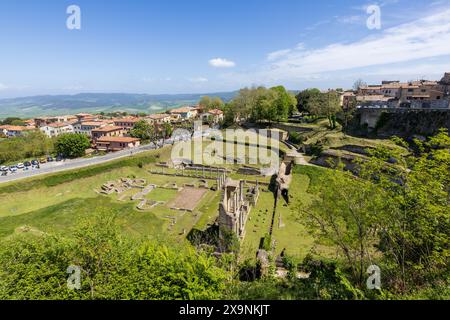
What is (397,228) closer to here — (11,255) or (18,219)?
(11,255)

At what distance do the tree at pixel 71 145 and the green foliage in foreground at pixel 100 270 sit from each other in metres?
57.1

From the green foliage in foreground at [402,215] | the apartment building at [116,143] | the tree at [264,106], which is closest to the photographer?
the green foliage in foreground at [402,215]

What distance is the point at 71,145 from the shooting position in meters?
62.2

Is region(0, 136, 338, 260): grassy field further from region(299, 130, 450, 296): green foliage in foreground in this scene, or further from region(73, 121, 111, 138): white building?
region(73, 121, 111, 138): white building

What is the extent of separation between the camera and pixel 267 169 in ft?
150

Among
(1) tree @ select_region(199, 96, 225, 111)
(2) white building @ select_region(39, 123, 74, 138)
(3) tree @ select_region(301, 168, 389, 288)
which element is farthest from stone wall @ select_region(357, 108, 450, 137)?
(2) white building @ select_region(39, 123, 74, 138)

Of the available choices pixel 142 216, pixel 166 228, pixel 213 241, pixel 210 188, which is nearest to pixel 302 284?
pixel 213 241

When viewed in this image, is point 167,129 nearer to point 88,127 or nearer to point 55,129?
point 88,127

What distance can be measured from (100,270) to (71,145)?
201ft

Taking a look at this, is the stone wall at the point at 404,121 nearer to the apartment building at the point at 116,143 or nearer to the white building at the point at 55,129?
the apartment building at the point at 116,143

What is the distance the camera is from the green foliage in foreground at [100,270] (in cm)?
1047

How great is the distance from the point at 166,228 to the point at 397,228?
22833 mm

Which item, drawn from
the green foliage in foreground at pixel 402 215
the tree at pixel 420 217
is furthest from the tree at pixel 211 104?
the tree at pixel 420 217

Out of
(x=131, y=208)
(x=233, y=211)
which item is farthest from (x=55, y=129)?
(x=233, y=211)
